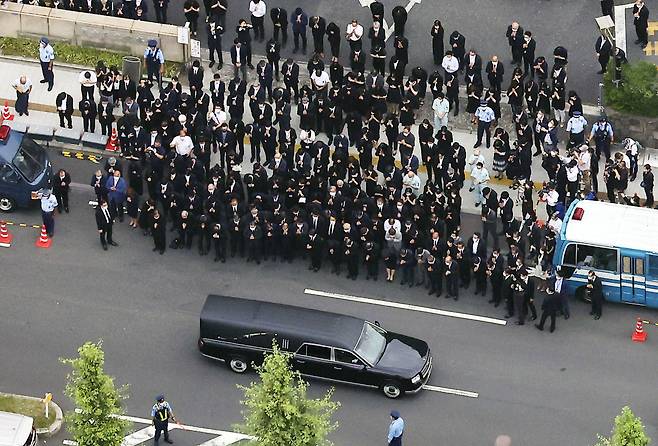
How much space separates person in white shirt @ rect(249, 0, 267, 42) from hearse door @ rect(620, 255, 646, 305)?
13.2 m

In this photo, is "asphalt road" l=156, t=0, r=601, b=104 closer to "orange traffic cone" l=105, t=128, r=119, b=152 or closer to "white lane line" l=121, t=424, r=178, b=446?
"orange traffic cone" l=105, t=128, r=119, b=152

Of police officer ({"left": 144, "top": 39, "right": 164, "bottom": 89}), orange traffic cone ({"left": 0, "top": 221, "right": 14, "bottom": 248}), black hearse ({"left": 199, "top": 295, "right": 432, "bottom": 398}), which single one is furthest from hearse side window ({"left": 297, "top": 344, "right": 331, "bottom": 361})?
police officer ({"left": 144, "top": 39, "right": 164, "bottom": 89})

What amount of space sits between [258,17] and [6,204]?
30.2 ft

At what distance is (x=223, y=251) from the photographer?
136ft

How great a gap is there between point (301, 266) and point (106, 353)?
521cm

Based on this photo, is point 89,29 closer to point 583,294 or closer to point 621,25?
point 621,25

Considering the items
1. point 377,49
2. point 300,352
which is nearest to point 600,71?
point 377,49

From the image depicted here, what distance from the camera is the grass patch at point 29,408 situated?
1449 inches

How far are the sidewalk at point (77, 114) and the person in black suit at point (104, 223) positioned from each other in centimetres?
429

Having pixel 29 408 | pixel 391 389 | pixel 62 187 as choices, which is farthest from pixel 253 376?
pixel 62 187

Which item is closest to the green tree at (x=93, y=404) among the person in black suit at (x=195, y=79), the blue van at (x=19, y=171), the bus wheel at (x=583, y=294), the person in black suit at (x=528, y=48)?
the blue van at (x=19, y=171)

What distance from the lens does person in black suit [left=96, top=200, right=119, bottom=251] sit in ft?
136

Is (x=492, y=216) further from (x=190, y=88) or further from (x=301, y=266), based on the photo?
(x=190, y=88)

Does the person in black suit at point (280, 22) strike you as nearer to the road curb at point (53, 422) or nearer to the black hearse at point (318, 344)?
the black hearse at point (318, 344)
